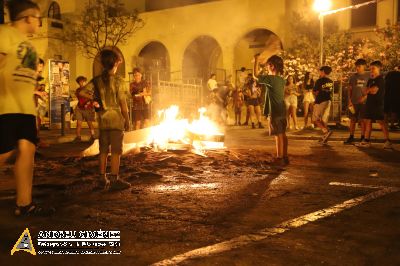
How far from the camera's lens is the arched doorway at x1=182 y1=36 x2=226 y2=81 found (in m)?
26.3

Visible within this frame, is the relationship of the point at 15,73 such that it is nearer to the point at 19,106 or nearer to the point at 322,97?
the point at 19,106

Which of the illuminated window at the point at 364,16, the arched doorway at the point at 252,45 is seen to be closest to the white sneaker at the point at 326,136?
the illuminated window at the point at 364,16

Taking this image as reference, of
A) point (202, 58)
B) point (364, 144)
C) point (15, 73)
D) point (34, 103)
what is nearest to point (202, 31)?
point (202, 58)

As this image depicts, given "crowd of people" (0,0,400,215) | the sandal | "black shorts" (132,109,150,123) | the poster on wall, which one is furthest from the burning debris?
the poster on wall

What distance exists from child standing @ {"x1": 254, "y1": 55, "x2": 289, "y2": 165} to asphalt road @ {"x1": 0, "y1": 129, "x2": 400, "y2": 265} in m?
0.39

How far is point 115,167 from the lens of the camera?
18.5 ft

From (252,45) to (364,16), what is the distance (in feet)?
20.9

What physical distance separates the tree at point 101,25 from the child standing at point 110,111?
19884 mm

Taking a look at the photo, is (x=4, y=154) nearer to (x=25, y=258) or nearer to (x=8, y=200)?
(x=8, y=200)

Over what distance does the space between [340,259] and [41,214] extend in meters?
2.76

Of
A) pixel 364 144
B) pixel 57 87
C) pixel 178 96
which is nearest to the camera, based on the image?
pixel 364 144

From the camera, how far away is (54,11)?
29156mm

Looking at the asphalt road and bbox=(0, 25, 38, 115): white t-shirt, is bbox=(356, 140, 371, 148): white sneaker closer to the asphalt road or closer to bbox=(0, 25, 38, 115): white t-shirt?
the asphalt road

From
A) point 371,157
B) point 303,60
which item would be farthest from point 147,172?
point 303,60
